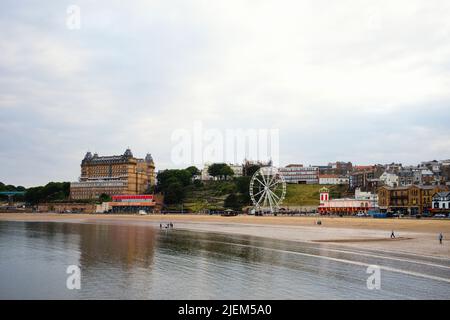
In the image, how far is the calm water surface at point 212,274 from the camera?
2139 cm

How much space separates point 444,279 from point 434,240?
2084cm

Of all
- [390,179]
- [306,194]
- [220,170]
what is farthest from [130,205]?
[390,179]

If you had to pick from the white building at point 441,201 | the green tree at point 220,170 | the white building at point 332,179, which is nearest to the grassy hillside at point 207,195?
the green tree at point 220,170

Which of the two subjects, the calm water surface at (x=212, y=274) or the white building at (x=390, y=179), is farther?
the white building at (x=390, y=179)

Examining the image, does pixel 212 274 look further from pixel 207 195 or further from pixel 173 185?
pixel 207 195

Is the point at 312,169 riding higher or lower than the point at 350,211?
higher

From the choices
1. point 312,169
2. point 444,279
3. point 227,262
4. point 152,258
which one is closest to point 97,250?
point 152,258

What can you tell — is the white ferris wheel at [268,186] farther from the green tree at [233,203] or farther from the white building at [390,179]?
the white building at [390,179]

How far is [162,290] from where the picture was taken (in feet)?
72.1

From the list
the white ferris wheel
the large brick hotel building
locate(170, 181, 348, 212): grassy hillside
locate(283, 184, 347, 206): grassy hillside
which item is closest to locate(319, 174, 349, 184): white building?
locate(283, 184, 347, 206): grassy hillside

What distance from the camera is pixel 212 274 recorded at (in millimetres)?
26469

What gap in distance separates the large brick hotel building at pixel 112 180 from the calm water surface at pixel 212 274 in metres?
142

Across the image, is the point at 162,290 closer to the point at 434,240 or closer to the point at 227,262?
the point at 227,262

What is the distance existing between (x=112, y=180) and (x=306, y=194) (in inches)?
3181
